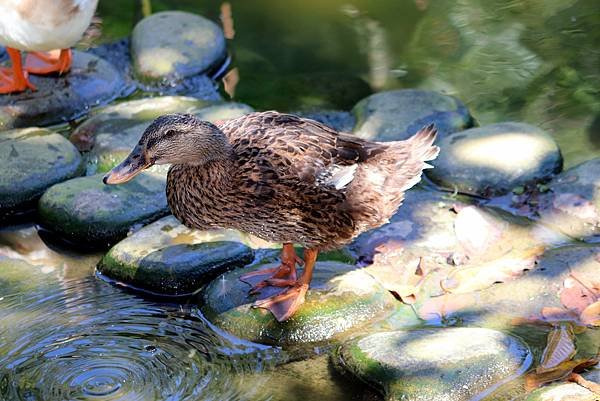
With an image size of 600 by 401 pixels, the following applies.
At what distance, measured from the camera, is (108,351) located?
4539mm

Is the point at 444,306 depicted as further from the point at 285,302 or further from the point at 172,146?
the point at 172,146

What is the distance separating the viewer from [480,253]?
5.13 m

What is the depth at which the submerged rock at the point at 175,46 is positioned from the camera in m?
7.09

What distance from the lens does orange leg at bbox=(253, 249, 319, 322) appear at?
15.3 feet

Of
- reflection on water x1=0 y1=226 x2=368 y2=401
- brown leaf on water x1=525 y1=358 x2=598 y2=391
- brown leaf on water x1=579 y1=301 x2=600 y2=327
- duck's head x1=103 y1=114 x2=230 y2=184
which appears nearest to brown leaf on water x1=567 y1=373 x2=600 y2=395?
brown leaf on water x1=525 y1=358 x2=598 y2=391

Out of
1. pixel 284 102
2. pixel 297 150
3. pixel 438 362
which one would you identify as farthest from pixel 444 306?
pixel 284 102

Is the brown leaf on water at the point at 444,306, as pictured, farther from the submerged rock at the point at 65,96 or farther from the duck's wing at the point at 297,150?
the submerged rock at the point at 65,96

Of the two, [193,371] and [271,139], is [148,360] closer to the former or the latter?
[193,371]

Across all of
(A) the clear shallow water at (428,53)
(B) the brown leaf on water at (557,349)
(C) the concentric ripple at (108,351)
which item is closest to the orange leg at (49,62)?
(A) the clear shallow water at (428,53)

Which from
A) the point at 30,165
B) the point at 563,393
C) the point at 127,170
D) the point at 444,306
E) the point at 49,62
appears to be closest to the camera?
the point at 563,393

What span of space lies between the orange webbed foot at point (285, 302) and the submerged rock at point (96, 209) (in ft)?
3.62

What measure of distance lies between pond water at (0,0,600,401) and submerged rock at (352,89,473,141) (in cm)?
31

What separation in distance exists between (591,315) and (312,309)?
52.3 inches

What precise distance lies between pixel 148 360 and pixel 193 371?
0.23m
